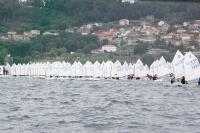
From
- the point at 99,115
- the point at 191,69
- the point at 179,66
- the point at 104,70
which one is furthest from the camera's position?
the point at 104,70

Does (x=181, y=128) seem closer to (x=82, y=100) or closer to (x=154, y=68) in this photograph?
(x=82, y=100)

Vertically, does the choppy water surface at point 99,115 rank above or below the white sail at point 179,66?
below

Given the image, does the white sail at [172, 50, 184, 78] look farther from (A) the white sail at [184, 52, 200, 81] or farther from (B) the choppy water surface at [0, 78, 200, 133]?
(B) the choppy water surface at [0, 78, 200, 133]

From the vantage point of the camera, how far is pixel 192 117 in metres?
42.8

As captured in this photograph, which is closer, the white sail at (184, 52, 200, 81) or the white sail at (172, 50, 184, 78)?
the white sail at (184, 52, 200, 81)

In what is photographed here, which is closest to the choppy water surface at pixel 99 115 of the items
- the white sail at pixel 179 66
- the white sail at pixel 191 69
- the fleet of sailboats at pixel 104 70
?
the white sail at pixel 191 69

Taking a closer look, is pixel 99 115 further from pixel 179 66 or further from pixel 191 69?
pixel 179 66

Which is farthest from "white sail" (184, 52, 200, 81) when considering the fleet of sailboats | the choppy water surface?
the choppy water surface

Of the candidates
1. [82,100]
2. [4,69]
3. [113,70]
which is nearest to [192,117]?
[82,100]

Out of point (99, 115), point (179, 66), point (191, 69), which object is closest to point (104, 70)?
point (179, 66)

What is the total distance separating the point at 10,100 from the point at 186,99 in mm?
11692

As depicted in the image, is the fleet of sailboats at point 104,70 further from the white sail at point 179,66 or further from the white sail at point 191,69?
the white sail at point 191,69

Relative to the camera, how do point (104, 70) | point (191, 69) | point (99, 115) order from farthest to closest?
point (104, 70), point (191, 69), point (99, 115)

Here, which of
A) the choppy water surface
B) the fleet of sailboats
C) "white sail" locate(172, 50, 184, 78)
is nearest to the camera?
the choppy water surface
